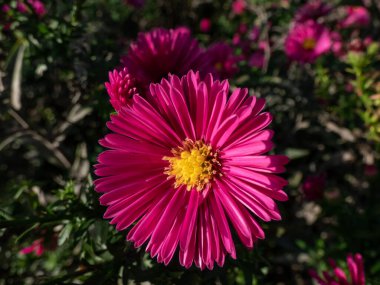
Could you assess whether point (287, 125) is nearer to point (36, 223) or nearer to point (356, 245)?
point (356, 245)

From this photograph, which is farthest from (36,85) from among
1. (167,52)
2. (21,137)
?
(167,52)

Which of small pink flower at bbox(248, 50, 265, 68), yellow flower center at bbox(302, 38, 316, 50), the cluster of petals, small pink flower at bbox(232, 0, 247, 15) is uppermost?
small pink flower at bbox(232, 0, 247, 15)

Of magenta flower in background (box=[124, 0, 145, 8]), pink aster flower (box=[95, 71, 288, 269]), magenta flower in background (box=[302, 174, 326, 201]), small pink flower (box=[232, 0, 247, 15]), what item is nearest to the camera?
pink aster flower (box=[95, 71, 288, 269])

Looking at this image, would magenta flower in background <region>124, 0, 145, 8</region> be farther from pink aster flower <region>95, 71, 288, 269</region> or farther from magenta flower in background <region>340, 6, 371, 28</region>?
pink aster flower <region>95, 71, 288, 269</region>

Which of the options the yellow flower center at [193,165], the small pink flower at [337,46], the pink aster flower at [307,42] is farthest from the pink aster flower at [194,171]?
the small pink flower at [337,46]

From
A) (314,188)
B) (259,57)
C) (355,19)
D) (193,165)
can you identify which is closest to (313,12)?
(259,57)

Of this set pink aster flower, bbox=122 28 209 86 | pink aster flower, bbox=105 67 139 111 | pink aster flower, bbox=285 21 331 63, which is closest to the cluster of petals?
pink aster flower, bbox=122 28 209 86

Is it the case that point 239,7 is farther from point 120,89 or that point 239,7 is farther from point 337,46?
point 120,89

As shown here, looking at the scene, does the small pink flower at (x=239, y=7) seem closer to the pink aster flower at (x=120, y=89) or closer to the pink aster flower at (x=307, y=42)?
the pink aster flower at (x=307, y=42)
